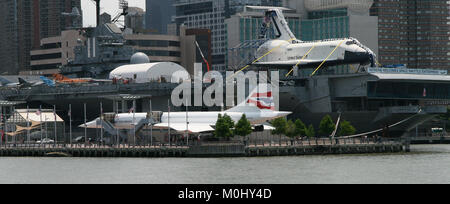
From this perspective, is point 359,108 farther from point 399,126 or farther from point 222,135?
point 222,135

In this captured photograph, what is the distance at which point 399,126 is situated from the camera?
13775 centimetres

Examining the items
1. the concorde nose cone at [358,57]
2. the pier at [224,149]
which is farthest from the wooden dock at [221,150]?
the concorde nose cone at [358,57]

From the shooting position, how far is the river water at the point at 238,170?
250 feet

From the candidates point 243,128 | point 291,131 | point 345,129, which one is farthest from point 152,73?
point 243,128

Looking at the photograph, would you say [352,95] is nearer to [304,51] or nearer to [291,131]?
[304,51]

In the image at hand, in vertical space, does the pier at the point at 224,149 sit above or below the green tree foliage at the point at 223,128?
below

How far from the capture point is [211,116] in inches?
4572

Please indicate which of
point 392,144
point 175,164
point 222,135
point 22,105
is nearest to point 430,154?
point 392,144

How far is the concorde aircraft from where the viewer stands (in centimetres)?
11509

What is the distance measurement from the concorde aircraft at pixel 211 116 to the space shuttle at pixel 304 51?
19.9 metres

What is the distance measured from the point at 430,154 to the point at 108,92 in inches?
2083

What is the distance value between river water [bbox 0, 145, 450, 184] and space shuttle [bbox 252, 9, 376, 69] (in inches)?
1289

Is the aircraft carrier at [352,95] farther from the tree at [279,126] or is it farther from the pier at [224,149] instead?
the pier at [224,149]

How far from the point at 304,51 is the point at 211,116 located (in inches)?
1234
